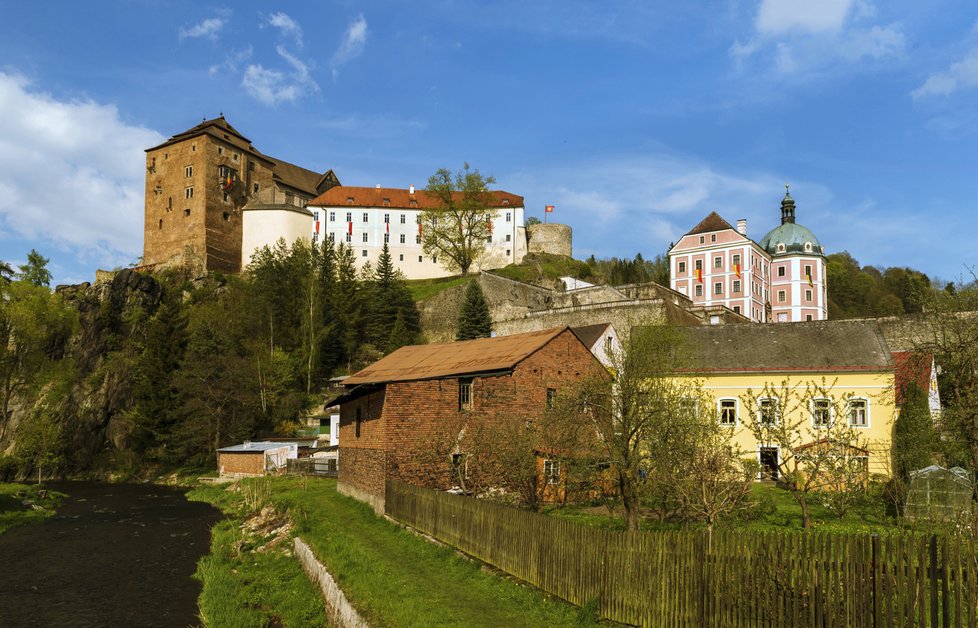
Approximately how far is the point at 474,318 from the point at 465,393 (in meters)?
35.9

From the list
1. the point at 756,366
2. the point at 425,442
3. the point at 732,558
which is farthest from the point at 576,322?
the point at 732,558

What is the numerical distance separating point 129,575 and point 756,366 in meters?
27.3

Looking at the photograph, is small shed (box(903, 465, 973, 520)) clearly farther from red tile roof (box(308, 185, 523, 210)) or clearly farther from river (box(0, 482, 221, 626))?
red tile roof (box(308, 185, 523, 210))

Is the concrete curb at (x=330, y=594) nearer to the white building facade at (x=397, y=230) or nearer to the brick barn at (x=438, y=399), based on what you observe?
the brick barn at (x=438, y=399)

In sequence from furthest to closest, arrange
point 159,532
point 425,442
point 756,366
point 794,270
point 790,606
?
1. point 794,270
2. point 756,366
3. point 159,532
4. point 425,442
5. point 790,606

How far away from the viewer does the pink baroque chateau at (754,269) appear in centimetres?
6881

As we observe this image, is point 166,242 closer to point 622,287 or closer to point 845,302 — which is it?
point 622,287

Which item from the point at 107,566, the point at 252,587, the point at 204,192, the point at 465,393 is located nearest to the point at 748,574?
the point at 252,587

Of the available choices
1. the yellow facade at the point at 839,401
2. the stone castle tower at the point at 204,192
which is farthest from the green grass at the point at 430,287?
the yellow facade at the point at 839,401

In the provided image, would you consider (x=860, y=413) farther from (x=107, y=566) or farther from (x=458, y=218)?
(x=458, y=218)

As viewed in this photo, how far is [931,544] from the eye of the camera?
7969 mm

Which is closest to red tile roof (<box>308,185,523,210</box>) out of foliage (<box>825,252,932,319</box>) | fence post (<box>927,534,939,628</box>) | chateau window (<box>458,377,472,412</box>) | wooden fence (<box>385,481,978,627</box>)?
foliage (<box>825,252,932,319</box>)

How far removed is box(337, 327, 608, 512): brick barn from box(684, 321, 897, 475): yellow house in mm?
7420

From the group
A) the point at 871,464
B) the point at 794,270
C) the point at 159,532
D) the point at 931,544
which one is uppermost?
the point at 794,270
